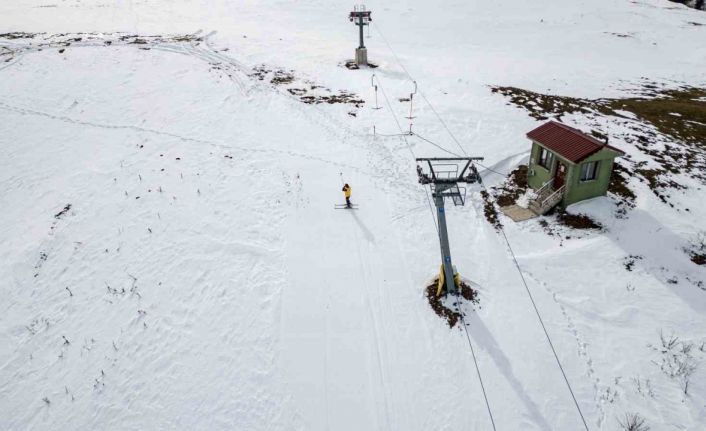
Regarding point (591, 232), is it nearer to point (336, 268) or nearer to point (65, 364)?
point (336, 268)

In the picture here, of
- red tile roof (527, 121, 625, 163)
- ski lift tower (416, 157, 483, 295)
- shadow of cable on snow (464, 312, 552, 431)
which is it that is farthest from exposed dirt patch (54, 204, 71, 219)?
red tile roof (527, 121, 625, 163)

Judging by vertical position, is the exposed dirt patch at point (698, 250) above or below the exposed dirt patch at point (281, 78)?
below

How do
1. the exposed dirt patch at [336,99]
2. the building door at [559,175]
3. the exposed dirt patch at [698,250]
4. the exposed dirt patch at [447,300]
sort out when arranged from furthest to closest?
the exposed dirt patch at [336,99]
the building door at [559,175]
the exposed dirt patch at [698,250]
the exposed dirt patch at [447,300]

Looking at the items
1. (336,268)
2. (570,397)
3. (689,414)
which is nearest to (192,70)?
(336,268)

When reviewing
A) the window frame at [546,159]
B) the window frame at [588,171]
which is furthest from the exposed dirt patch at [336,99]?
the window frame at [588,171]

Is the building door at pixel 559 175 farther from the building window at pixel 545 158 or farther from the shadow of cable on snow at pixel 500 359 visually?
the shadow of cable on snow at pixel 500 359

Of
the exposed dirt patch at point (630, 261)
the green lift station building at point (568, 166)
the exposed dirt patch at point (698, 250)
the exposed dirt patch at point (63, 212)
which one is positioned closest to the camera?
the exposed dirt patch at point (630, 261)
